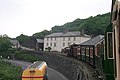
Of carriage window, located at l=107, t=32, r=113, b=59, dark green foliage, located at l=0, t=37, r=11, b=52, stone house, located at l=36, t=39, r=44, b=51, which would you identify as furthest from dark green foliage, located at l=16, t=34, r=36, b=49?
carriage window, located at l=107, t=32, r=113, b=59

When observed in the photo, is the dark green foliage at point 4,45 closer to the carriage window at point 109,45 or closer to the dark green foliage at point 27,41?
the dark green foliage at point 27,41

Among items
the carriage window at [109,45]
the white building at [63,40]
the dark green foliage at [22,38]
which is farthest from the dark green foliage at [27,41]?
the carriage window at [109,45]

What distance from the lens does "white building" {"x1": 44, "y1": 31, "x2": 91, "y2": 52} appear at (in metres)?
84.6

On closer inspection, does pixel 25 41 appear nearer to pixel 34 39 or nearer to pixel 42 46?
pixel 34 39

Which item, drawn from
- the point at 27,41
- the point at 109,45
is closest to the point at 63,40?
the point at 27,41

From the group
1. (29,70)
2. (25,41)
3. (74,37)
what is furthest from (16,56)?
(29,70)

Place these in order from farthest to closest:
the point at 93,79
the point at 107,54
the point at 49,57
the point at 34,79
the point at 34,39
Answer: the point at 34,39 → the point at 49,57 → the point at 34,79 → the point at 93,79 → the point at 107,54

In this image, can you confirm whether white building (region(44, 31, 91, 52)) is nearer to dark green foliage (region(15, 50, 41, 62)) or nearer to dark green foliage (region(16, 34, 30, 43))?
dark green foliage (region(15, 50, 41, 62))

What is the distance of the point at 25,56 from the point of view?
8162 centimetres

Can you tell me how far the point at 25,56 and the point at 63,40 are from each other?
56.7 feet

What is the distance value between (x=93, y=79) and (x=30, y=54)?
214 ft

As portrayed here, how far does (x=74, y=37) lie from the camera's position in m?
86.4

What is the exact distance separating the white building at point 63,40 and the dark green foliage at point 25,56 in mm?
13713

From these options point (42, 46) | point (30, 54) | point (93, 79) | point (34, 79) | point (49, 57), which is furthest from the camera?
point (42, 46)
